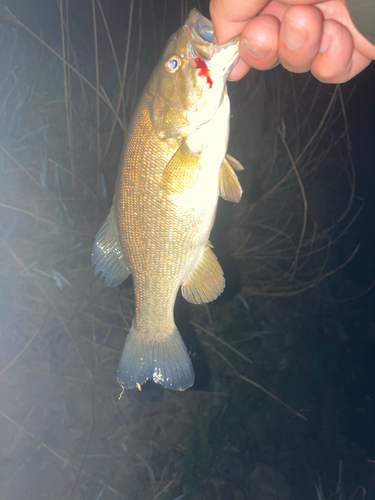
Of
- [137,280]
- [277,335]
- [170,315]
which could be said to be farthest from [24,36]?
[277,335]

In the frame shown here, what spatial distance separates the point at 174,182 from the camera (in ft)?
1.98

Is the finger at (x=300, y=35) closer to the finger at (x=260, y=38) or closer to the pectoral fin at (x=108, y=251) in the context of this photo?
the finger at (x=260, y=38)

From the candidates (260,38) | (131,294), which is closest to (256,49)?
(260,38)

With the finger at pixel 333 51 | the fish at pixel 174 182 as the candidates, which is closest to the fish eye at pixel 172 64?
the fish at pixel 174 182

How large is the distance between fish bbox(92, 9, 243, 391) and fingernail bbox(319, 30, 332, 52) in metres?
0.19

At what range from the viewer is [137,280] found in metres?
0.72

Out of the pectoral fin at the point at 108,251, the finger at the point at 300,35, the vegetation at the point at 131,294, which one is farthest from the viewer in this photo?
the vegetation at the point at 131,294

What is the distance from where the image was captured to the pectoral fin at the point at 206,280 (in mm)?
689

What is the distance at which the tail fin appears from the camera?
77cm

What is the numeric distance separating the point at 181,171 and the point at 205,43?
241 millimetres

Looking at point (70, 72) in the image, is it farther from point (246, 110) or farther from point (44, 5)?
point (246, 110)

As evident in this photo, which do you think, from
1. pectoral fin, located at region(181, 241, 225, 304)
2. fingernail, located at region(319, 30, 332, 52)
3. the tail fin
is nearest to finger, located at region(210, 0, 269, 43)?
fingernail, located at region(319, 30, 332, 52)

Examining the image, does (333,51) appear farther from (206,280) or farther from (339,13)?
(206,280)

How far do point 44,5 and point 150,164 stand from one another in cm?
94
